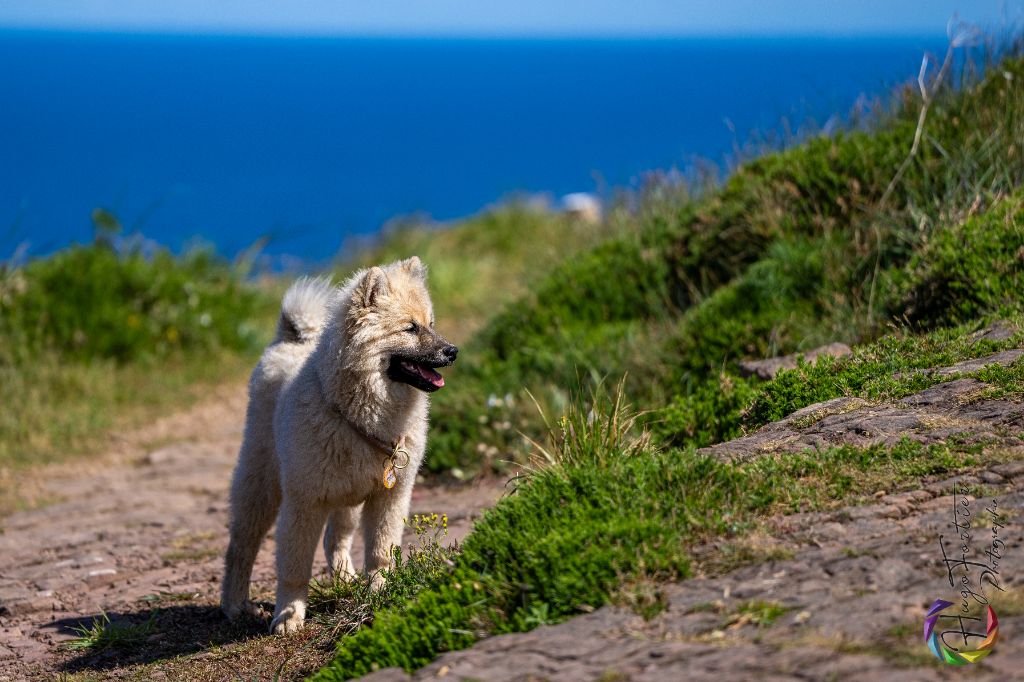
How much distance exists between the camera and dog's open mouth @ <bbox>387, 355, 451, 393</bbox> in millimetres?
5059

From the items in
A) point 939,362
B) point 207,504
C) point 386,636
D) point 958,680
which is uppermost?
point 939,362

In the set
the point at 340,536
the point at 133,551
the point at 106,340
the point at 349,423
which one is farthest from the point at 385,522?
the point at 106,340

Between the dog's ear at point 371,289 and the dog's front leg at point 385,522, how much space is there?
93cm

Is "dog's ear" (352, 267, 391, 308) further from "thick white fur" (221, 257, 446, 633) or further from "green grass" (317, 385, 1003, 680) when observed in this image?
"green grass" (317, 385, 1003, 680)

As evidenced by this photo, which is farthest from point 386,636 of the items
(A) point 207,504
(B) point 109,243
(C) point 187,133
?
(C) point 187,133

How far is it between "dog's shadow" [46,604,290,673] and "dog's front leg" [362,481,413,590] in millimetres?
696

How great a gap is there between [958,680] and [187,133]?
42.7 m

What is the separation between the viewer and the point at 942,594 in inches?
134

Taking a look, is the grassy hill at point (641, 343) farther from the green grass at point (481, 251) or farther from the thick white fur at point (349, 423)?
the thick white fur at point (349, 423)

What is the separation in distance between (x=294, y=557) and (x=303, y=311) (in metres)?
1.44

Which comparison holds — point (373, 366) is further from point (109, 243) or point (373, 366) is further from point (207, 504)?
point (109, 243)

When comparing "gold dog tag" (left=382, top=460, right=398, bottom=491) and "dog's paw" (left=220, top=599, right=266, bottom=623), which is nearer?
"gold dog tag" (left=382, top=460, right=398, bottom=491)

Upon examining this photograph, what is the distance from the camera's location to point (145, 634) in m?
5.46

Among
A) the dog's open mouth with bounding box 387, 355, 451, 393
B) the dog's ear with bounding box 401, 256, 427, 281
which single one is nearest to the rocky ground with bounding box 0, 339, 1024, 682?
the dog's open mouth with bounding box 387, 355, 451, 393
